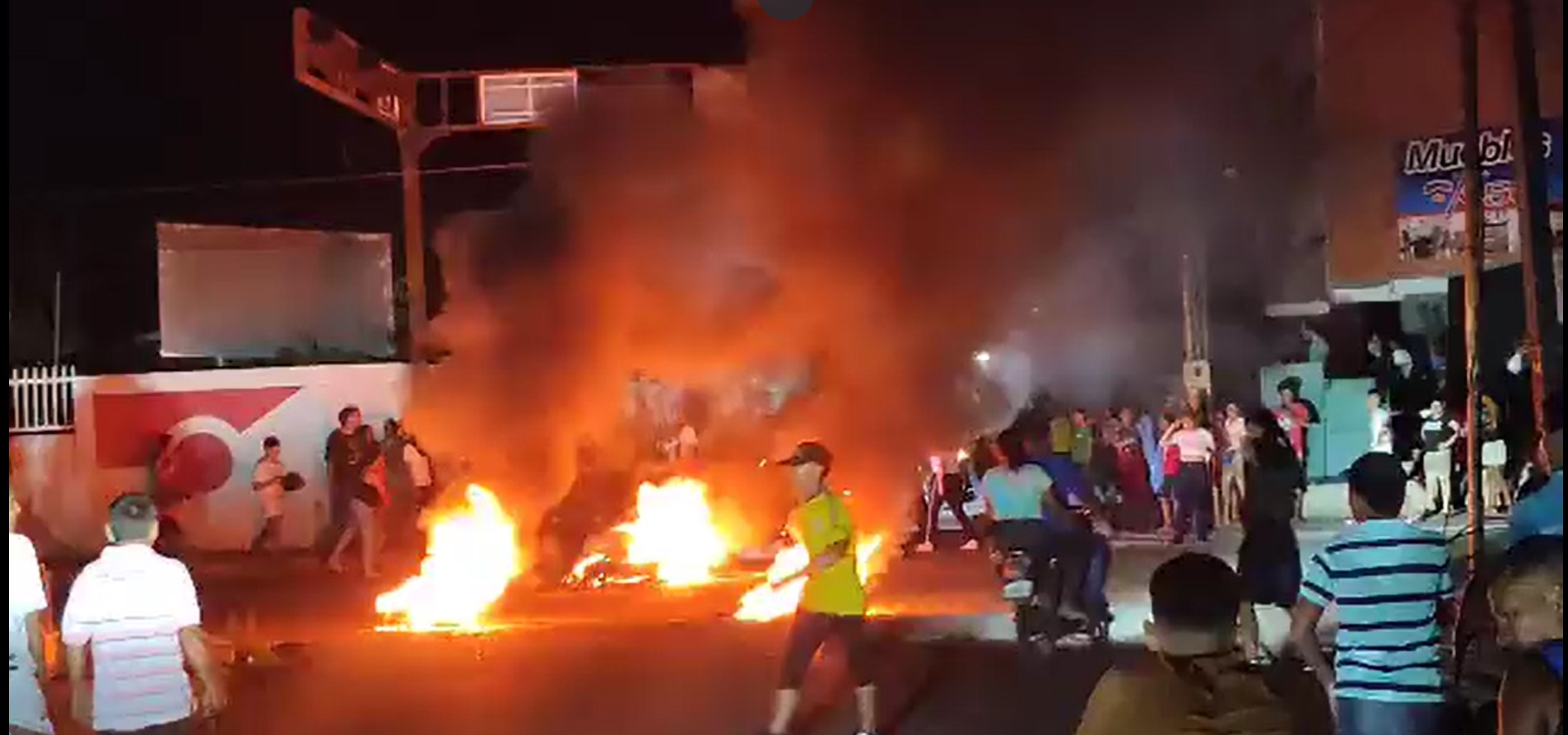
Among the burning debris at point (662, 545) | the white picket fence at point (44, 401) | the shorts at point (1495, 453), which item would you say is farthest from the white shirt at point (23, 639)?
the shorts at point (1495, 453)

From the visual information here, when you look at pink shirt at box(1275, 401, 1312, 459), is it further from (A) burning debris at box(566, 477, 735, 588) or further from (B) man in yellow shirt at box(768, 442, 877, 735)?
(B) man in yellow shirt at box(768, 442, 877, 735)

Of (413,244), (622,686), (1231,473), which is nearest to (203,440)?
(413,244)

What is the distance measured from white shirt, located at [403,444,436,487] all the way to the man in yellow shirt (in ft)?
30.6

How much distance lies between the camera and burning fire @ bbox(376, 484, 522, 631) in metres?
12.3

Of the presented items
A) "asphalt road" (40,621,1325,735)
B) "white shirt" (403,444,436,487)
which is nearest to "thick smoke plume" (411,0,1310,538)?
"white shirt" (403,444,436,487)

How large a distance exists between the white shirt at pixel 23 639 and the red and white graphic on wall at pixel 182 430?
41.0 ft

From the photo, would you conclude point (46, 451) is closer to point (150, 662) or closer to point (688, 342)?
point (688, 342)

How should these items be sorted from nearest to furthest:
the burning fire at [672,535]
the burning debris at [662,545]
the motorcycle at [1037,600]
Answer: the motorcycle at [1037,600] < the burning debris at [662,545] < the burning fire at [672,535]

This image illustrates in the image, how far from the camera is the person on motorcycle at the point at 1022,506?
31.9 ft

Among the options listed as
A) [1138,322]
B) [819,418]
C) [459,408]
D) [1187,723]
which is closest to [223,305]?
[459,408]

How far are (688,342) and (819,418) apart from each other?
195 cm

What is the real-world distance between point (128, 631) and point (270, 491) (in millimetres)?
12758

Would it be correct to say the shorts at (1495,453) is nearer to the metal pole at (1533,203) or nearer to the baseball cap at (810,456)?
the metal pole at (1533,203)

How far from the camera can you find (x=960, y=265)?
1609cm
